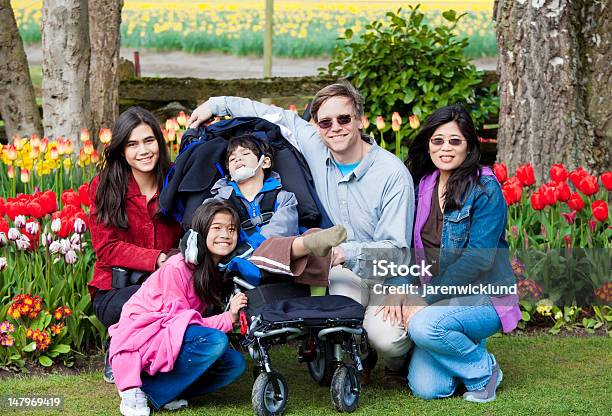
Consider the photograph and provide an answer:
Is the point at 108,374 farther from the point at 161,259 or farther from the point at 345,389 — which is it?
the point at 345,389

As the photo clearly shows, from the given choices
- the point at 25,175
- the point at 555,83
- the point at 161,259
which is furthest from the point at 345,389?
the point at 555,83

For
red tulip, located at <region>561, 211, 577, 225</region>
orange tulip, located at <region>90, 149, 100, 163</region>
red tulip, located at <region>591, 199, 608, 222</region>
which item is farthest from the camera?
orange tulip, located at <region>90, 149, 100, 163</region>

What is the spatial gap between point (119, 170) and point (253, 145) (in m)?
0.66

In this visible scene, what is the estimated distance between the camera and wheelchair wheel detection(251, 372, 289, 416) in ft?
13.8

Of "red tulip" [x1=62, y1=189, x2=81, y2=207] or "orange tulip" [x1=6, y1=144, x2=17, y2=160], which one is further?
"orange tulip" [x1=6, y1=144, x2=17, y2=160]

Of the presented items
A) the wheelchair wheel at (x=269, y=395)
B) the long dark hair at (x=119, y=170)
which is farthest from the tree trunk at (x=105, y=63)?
the wheelchair wheel at (x=269, y=395)

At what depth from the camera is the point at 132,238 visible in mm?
4895

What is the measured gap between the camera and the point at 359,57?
27.1 ft

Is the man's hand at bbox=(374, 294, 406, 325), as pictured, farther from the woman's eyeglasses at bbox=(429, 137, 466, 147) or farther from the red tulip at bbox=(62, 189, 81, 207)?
the red tulip at bbox=(62, 189, 81, 207)

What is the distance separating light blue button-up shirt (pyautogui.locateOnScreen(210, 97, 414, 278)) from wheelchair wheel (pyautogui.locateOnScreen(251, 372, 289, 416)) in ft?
1.97

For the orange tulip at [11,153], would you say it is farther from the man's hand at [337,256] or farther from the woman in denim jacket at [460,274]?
the woman in denim jacket at [460,274]

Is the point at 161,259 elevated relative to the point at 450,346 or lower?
elevated

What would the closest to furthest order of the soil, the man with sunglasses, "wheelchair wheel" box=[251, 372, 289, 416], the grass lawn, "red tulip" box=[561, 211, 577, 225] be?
"wheelchair wheel" box=[251, 372, 289, 416]
the grass lawn
the man with sunglasses
"red tulip" box=[561, 211, 577, 225]
the soil

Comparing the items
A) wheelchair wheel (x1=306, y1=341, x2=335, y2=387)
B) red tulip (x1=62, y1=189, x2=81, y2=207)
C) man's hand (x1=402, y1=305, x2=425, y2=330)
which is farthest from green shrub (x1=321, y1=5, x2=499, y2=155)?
man's hand (x1=402, y1=305, x2=425, y2=330)
